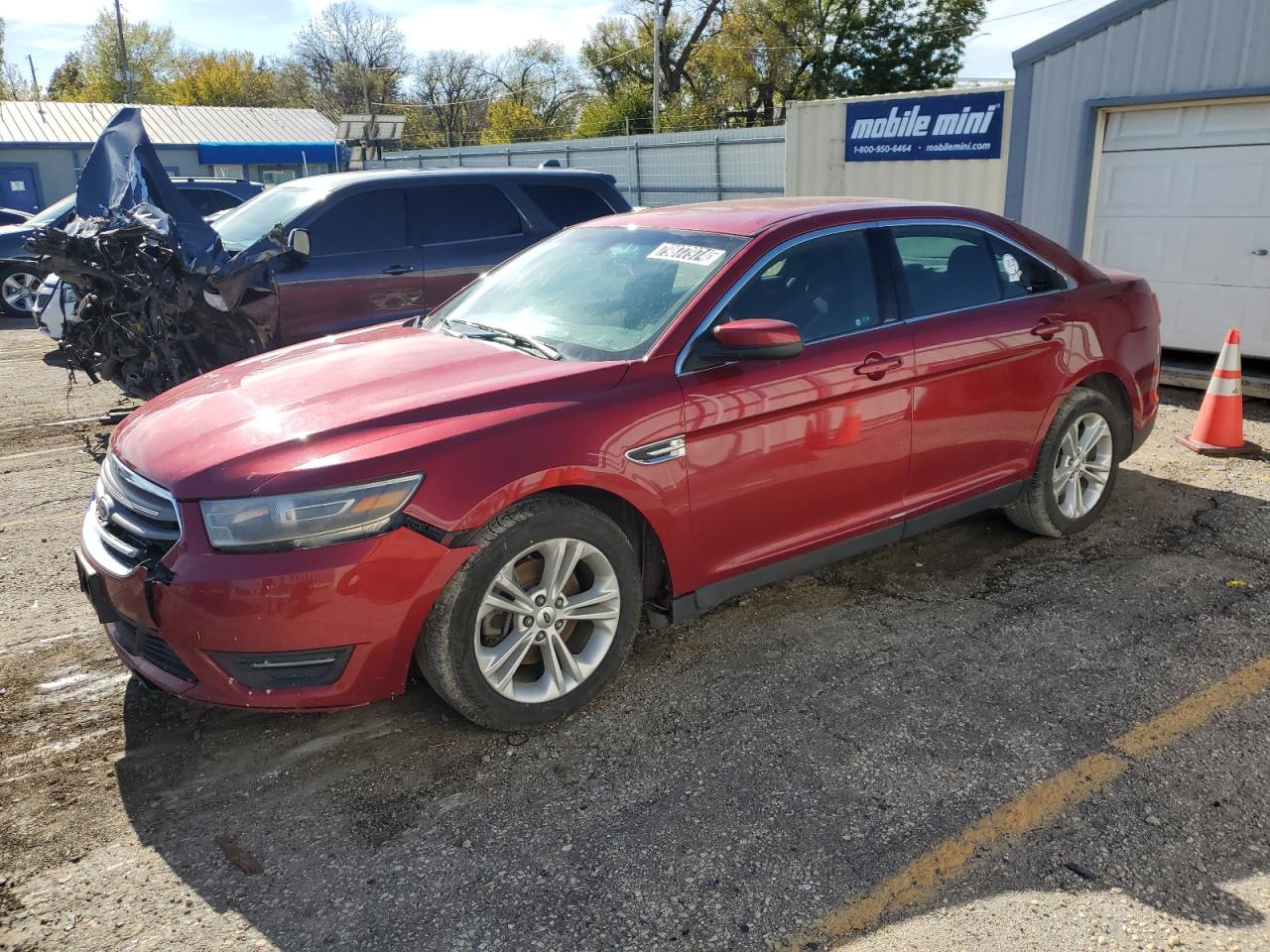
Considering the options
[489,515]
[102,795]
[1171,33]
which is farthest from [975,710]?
[1171,33]

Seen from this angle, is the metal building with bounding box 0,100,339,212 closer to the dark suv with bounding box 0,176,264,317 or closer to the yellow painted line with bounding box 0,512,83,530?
the dark suv with bounding box 0,176,264,317

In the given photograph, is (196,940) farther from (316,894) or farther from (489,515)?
(489,515)

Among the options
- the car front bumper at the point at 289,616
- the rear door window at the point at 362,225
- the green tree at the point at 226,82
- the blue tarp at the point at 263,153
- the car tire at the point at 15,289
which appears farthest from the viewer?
the green tree at the point at 226,82

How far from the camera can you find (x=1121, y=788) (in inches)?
121

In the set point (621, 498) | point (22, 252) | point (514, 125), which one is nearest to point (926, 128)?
point (621, 498)

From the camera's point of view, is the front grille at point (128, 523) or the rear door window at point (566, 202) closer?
the front grille at point (128, 523)

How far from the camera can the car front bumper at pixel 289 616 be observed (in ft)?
9.60

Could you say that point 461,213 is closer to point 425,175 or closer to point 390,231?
point 425,175

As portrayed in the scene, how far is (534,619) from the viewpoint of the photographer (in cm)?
333

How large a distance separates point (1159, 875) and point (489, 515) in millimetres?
2148

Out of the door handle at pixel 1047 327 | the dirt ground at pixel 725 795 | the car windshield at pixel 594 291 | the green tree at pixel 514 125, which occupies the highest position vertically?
the green tree at pixel 514 125

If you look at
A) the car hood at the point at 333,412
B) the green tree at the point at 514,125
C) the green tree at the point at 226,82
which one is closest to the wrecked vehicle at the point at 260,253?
the car hood at the point at 333,412

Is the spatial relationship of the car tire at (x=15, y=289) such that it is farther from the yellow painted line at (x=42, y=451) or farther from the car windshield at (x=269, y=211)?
the yellow painted line at (x=42, y=451)

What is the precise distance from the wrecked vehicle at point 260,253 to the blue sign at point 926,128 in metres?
5.22
